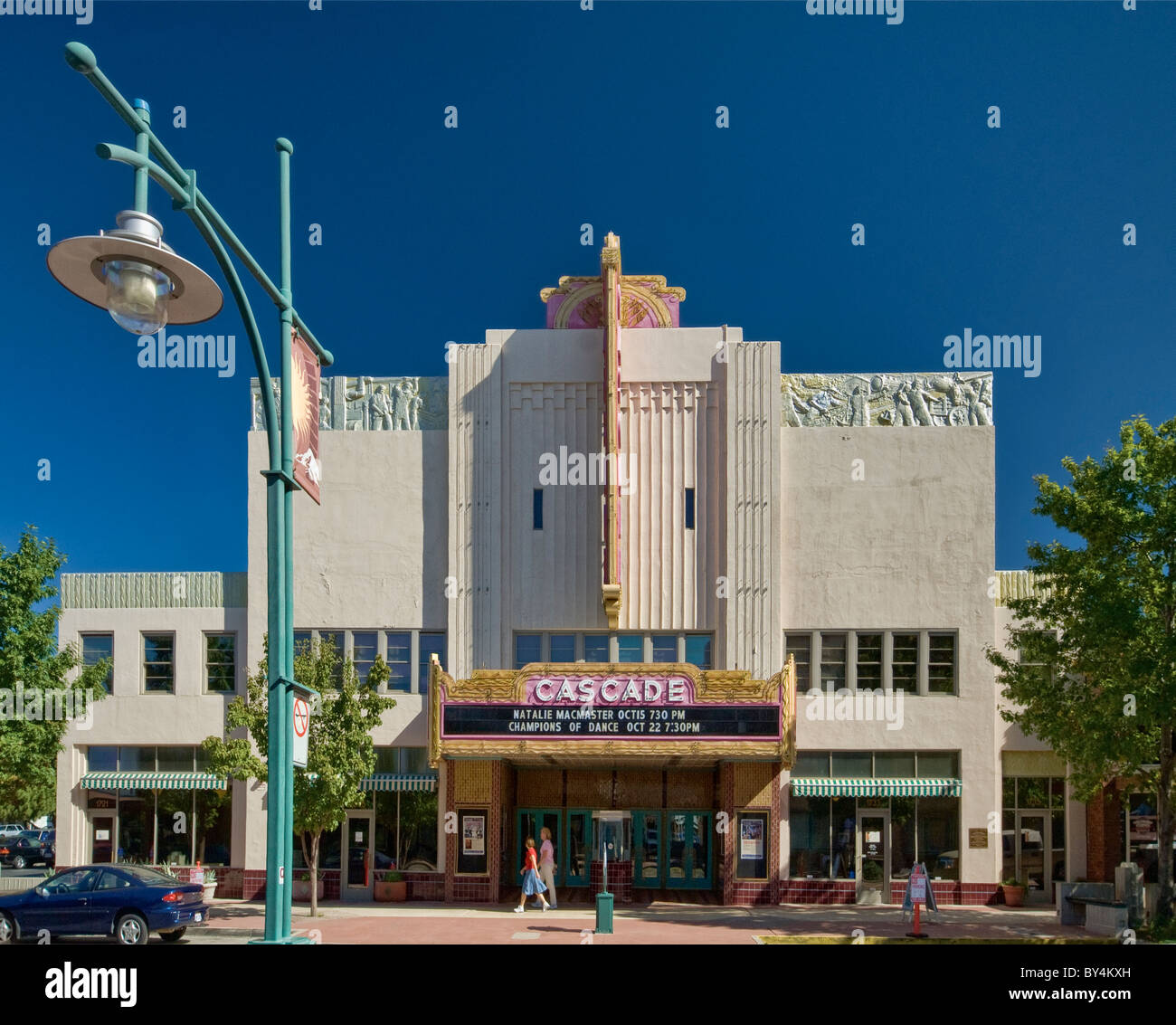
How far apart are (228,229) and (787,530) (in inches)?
874

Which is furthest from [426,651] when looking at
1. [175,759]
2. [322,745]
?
[175,759]

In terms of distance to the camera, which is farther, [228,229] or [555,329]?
[555,329]

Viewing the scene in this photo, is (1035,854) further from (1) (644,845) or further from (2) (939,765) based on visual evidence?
(1) (644,845)

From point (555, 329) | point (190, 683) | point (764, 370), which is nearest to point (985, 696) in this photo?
point (764, 370)

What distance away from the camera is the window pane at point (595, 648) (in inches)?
1188

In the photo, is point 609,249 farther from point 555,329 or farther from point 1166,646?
point 1166,646

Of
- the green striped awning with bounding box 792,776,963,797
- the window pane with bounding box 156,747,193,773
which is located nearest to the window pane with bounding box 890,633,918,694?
the green striped awning with bounding box 792,776,963,797

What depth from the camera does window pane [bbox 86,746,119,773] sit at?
31562 millimetres

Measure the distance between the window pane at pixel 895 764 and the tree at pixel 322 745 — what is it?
41.0 feet

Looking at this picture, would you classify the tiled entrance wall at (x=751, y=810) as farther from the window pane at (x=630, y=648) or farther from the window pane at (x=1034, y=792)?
the window pane at (x=1034, y=792)

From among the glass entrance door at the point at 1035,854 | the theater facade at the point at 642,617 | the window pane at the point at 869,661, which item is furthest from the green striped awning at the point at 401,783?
the glass entrance door at the point at 1035,854

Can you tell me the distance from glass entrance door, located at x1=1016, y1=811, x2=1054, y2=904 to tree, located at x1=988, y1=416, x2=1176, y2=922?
214 inches

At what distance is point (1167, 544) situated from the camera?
2388 cm

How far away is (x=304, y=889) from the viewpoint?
29453 mm
